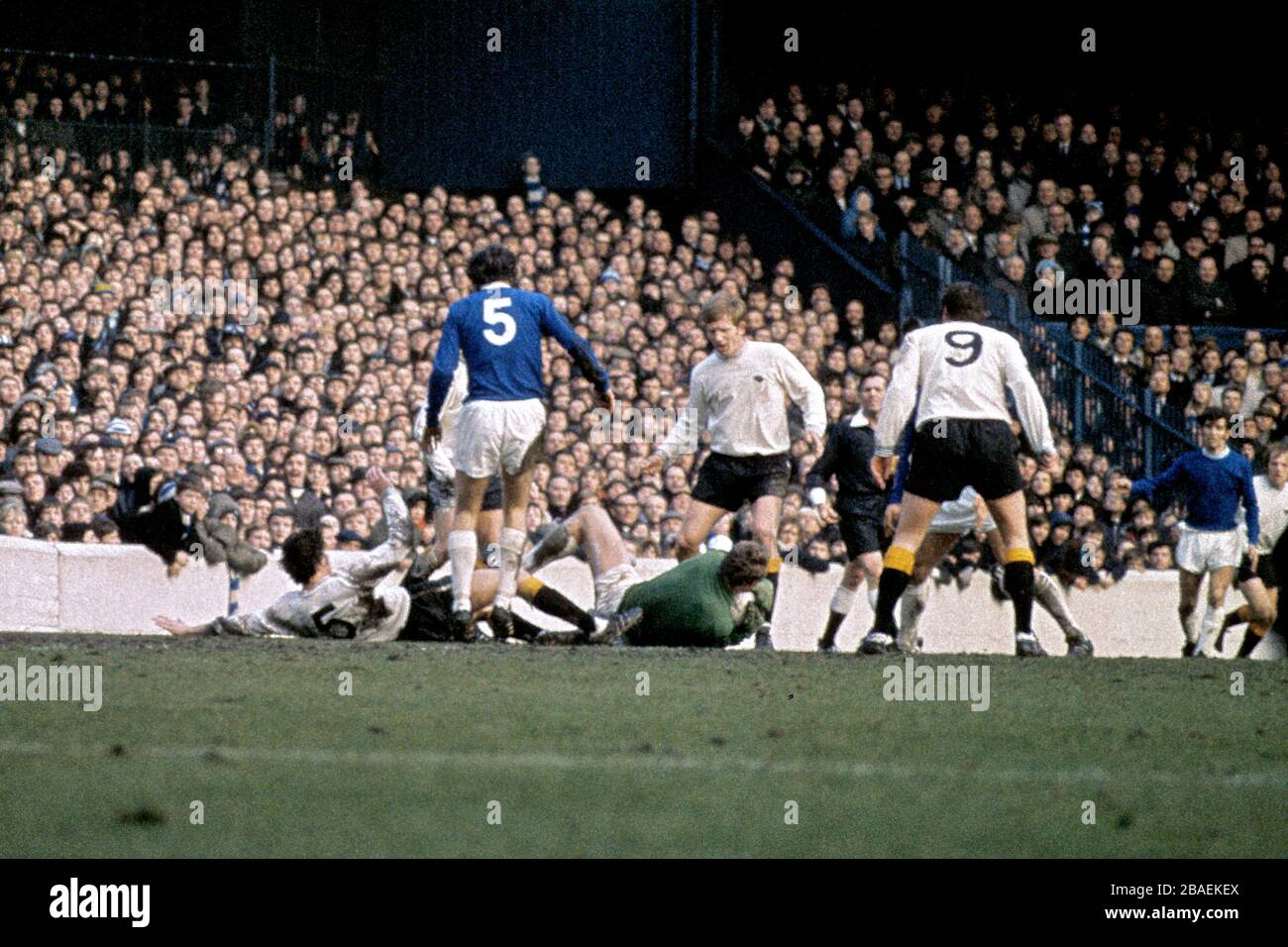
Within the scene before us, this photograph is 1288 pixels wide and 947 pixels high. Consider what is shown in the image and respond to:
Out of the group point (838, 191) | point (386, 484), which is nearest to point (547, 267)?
point (838, 191)

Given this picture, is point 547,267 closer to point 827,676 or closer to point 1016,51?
point 1016,51

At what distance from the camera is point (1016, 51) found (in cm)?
2539

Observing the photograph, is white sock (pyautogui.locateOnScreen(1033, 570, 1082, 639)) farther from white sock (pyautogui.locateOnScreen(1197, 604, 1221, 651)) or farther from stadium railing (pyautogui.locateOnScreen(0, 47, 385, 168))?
stadium railing (pyautogui.locateOnScreen(0, 47, 385, 168))

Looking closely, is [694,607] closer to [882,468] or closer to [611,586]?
[611,586]

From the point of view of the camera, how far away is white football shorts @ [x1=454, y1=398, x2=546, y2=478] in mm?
10391

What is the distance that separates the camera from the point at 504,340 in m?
10.4

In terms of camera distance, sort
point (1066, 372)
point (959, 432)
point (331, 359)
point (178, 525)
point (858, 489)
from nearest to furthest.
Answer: point (959, 432)
point (858, 489)
point (178, 525)
point (331, 359)
point (1066, 372)

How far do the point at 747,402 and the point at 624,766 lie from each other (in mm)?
5952

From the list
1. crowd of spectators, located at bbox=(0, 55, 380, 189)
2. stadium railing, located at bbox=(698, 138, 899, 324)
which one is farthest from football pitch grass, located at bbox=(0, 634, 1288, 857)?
crowd of spectators, located at bbox=(0, 55, 380, 189)

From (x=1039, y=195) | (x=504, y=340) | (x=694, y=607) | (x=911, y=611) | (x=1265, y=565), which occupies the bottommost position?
(x=1265, y=565)

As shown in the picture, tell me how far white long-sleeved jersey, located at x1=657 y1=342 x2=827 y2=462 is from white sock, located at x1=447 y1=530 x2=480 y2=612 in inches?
58.4

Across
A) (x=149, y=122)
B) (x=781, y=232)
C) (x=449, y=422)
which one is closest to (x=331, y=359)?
(x=149, y=122)
